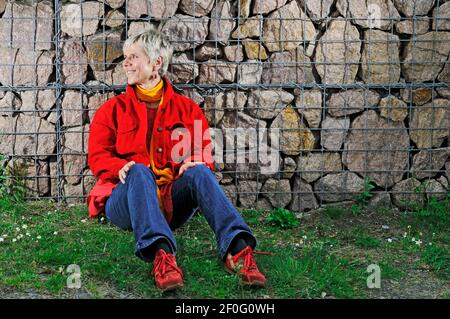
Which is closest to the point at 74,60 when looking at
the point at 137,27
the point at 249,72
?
the point at 137,27

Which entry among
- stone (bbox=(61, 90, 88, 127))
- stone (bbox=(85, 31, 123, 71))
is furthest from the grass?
stone (bbox=(85, 31, 123, 71))

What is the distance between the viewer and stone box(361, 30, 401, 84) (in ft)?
17.3

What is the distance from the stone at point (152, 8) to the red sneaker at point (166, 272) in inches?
83.4

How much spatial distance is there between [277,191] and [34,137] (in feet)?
6.02

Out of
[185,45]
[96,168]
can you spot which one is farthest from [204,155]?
[185,45]

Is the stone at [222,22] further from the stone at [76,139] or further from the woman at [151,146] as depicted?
the stone at [76,139]

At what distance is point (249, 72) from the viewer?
5234 millimetres

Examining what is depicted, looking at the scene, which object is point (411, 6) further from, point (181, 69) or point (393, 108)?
point (181, 69)

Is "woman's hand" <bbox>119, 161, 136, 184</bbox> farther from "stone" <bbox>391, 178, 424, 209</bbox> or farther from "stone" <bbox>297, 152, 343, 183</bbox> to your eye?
"stone" <bbox>391, 178, 424, 209</bbox>

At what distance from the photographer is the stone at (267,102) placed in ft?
17.2

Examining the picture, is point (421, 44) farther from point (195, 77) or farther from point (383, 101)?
point (195, 77)

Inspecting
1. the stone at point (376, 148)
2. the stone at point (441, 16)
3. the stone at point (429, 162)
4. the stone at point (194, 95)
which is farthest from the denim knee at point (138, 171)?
the stone at point (441, 16)

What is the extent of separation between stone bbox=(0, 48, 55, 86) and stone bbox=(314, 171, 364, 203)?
2.16m

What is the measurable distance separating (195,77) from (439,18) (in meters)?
1.84
